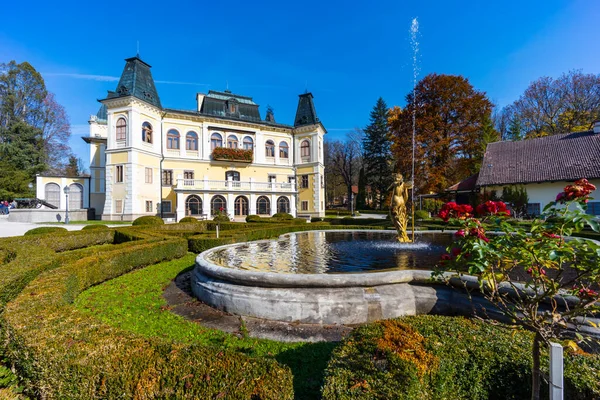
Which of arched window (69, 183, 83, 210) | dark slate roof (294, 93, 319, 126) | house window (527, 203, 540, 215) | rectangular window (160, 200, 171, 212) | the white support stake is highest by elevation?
dark slate roof (294, 93, 319, 126)

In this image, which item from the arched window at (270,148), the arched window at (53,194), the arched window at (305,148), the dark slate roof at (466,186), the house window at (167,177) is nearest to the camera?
the dark slate roof at (466,186)

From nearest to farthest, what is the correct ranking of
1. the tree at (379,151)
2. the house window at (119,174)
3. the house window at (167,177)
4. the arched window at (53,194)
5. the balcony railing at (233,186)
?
the house window at (119,174) < the balcony railing at (233,186) < the house window at (167,177) < the arched window at (53,194) < the tree at (379,151)

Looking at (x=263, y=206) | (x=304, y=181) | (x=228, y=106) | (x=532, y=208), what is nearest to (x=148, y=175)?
(x=263, y=206)

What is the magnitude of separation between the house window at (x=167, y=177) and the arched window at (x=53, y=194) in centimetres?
1208

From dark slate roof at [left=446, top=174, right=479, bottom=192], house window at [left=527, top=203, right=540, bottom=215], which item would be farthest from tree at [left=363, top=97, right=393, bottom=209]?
house window at [left=527, top=203, right=540, bottom=215]

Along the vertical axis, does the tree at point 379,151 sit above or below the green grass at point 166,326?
above

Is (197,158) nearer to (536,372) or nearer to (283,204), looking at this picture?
(283,204)

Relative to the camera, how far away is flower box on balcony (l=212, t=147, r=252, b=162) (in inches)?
1242

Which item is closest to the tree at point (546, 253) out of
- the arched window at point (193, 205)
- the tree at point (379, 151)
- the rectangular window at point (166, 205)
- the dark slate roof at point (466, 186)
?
the dark slate roof at point (466, 186)

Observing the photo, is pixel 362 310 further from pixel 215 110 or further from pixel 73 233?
pixel 215 110

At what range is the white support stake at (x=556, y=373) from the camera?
1776 mm

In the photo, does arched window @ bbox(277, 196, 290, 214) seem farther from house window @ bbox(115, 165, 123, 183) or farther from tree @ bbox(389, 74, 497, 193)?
house window @ bbox(115, 165, 123, 183)

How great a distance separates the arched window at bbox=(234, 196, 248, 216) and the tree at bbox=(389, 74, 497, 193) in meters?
18.7

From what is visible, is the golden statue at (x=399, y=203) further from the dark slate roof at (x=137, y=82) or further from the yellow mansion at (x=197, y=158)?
the dark slate roof at (x=137, y=82)
